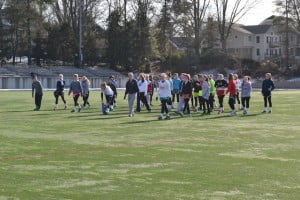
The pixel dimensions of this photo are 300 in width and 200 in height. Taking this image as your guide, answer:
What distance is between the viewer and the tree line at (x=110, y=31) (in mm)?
73938

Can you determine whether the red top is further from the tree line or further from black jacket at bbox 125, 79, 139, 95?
the tree line

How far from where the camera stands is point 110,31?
8231cm

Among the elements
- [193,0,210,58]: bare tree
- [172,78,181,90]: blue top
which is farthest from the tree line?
[172,78,181,90]: blue top

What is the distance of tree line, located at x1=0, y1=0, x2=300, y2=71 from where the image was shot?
243 feet

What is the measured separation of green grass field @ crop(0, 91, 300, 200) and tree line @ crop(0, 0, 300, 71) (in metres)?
55.3

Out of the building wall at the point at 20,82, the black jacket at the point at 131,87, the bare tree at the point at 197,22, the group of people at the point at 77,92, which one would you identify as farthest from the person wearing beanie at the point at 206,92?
the bare tree at the point at 197,22

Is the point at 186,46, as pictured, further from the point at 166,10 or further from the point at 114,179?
the point at 114,179

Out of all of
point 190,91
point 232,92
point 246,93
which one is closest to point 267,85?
point 246,93

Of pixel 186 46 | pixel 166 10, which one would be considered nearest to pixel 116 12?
pixel 166 10

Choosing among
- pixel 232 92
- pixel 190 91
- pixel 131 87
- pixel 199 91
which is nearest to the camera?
pixel 131 87

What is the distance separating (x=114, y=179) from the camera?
960 centimetres

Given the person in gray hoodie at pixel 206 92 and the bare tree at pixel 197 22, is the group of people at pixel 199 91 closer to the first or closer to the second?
the person in gray hoodie at pixel 206 92

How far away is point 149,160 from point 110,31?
7166 cm

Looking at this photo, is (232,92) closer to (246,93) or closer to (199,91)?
(246,93)
